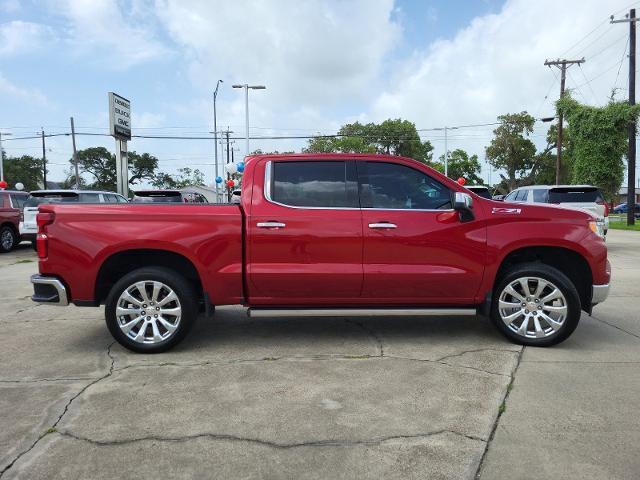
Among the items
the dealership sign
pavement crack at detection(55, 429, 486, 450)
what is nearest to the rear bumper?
pavement crack at detection(55, 429, 486, 450)

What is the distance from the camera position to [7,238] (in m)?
15.2

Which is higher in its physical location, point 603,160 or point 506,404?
point 603,160

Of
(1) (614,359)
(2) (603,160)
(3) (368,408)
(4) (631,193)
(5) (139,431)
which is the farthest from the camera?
(4) (631,193)

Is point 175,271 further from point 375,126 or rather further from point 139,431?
point 375,126

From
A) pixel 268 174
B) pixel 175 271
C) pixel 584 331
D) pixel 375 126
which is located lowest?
pixel 584 331

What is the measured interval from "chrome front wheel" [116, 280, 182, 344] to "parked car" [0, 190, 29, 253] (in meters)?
12.4

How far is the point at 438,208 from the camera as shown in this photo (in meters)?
5.02

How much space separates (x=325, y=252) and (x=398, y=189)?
96cm

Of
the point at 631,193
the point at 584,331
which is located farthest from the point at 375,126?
the point at 584,331

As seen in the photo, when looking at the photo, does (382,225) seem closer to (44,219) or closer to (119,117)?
(44,219)

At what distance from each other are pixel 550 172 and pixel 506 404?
62.1m

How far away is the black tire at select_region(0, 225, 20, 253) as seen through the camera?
14992 millimetres

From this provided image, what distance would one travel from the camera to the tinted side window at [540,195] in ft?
43.5

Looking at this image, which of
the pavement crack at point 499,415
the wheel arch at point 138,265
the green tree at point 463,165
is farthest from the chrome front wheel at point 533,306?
the green tree at point 463,165
